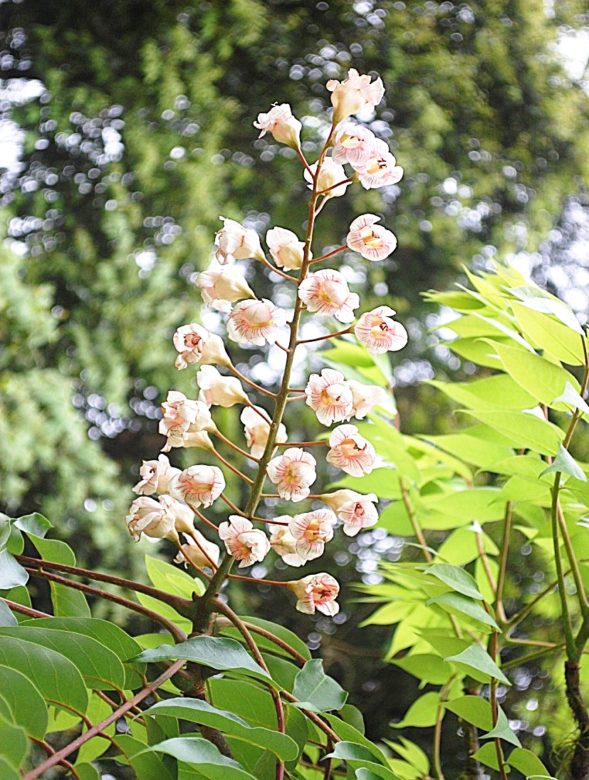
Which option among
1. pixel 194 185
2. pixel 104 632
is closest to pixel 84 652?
pixel 104 632

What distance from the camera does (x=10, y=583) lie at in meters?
0.27

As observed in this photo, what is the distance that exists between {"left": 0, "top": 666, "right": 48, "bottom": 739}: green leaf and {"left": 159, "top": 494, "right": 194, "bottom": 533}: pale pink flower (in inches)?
4.0

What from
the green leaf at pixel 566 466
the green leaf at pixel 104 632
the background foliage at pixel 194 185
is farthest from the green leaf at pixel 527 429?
the background foliage at pixel 194 185

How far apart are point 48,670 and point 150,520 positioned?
7 centimetres

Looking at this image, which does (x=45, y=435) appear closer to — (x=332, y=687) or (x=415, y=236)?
(x=415, y=236)

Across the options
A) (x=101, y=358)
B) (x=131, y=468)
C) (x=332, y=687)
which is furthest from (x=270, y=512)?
(x=332, y=687)

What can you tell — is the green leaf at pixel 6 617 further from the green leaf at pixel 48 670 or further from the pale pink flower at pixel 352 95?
the pale pink flower at pixel 352 95

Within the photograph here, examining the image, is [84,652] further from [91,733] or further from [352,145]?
[352,145]

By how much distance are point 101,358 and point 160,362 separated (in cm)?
11

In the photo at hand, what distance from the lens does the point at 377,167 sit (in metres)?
0.31

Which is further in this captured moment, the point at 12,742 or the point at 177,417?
the point at 177,417

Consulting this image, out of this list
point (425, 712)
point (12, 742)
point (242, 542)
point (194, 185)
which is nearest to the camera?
point (12, 742)

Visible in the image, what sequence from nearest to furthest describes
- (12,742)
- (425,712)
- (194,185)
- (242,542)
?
(12,742) < (242,542) < (425,712) < (194,185)

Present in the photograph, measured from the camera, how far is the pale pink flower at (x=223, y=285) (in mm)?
311
